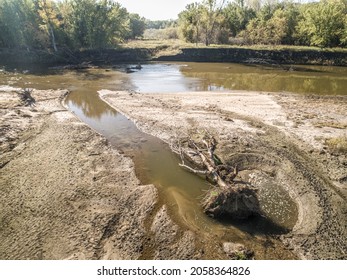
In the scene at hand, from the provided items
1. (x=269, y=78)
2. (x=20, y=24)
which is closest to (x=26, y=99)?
(x=269, y=78)

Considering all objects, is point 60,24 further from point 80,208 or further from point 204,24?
point 80,208

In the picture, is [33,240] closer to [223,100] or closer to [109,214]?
[109,214]

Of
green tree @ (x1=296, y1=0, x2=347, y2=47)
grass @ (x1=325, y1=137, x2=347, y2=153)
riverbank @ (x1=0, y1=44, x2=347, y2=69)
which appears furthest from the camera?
green tree @ (x1=296, y1=0, x2=347, y2=47)

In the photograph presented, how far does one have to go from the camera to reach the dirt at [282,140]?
394 inches

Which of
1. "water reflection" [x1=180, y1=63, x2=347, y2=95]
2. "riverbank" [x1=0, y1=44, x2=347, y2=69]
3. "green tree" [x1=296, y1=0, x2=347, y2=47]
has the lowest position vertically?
"water reflection" [x1=180, y1=63, x2=347, y2=95]

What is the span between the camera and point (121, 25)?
5812 cm

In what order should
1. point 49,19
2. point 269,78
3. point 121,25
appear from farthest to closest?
point 121,25, point 49,19, point 269,78

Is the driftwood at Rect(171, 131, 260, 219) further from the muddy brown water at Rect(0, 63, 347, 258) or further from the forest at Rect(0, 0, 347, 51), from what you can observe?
the forest at Rect(0, 0, 347, 51)

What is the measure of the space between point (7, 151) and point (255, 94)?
22308 mm

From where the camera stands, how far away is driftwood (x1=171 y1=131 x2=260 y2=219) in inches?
399

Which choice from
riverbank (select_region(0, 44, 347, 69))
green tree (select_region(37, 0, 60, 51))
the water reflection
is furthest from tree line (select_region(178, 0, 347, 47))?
green tree (select_region(37, 0, 60, 51))

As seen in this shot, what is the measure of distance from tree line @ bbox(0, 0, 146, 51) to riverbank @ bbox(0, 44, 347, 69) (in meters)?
2.57

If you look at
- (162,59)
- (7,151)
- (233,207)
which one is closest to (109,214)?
(233,207)

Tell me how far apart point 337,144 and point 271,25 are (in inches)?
2113
